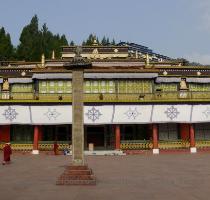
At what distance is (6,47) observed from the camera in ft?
243

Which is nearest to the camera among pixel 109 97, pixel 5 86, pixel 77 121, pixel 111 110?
pixel 77 121

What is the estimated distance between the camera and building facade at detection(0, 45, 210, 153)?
3494 centimetres

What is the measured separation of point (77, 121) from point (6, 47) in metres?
59.2

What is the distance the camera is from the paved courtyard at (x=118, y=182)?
1424 centimetres

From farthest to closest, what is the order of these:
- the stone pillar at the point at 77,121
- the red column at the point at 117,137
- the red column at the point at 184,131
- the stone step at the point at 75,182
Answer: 1. the red column at the point at 184,131
2. the red column at the point at 117,137
3. the stone pillar at the point at 77,121
4. the stone step at the point at 75,182

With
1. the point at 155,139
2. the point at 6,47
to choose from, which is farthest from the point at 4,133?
the point at 6,47

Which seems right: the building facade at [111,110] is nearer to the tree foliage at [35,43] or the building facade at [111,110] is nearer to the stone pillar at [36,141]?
the stone pillar at [36,141]

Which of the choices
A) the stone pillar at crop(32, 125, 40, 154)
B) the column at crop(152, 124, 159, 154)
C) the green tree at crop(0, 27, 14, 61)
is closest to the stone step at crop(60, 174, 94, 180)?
the stone pillar at crop(32, 125, 40, 154)

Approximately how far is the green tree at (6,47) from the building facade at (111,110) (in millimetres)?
33670

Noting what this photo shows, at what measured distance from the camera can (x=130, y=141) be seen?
3588cm

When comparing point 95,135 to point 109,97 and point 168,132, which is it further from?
point 168,132

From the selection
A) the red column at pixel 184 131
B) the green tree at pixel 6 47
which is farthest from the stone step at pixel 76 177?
the green tree at pixel 6 47

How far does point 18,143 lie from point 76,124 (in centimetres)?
1871

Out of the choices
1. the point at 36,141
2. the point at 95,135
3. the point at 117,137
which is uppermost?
the point at 95,135
